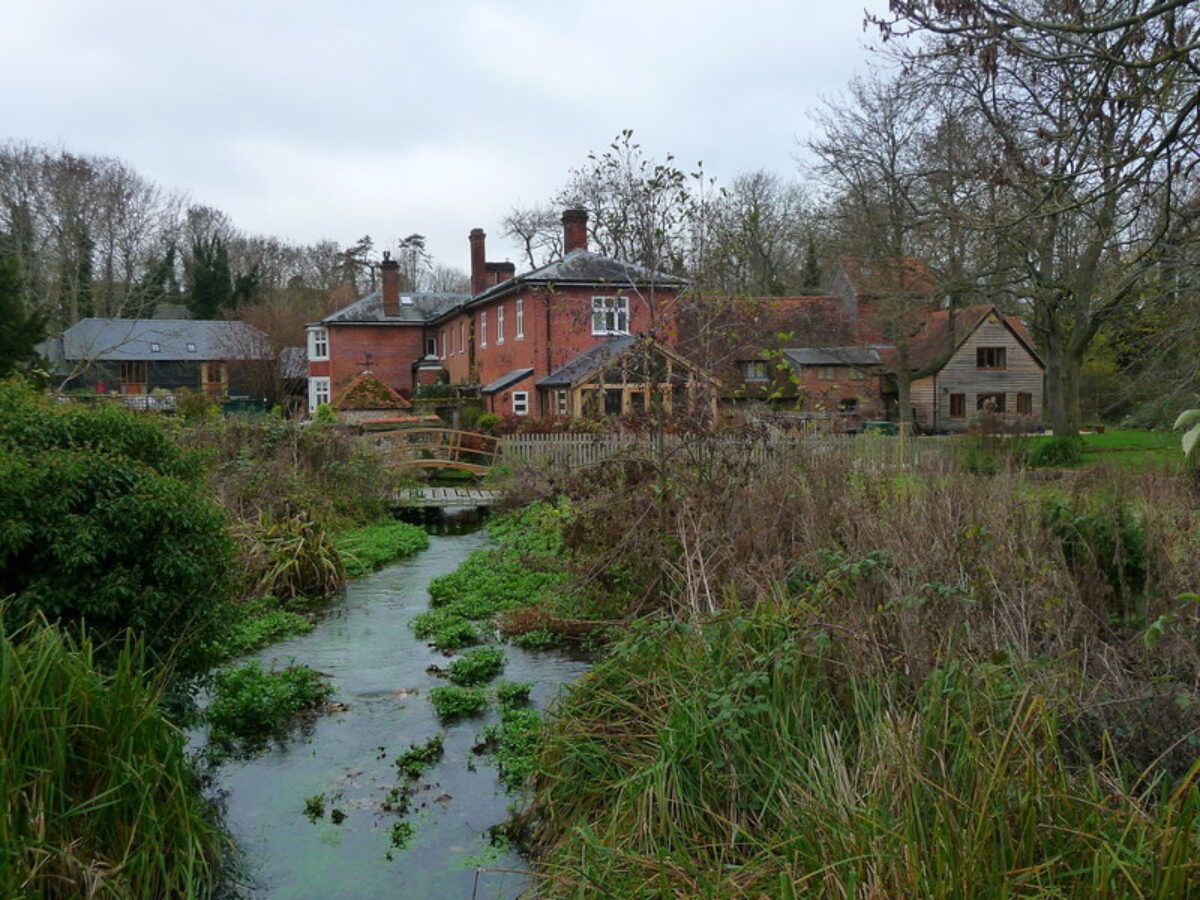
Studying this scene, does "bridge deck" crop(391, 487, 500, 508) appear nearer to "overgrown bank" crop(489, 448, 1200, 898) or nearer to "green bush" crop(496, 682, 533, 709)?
"green bush" crop(496, 682, 533, 709)

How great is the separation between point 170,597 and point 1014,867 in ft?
15.5

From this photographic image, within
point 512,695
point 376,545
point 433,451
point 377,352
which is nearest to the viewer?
point 512,695

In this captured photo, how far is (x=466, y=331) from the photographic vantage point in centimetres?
4747

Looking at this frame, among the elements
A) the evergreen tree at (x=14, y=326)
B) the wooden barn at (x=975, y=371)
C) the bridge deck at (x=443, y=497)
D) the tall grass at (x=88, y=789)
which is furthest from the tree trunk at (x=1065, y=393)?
the tall grass at (x=88, y=789)

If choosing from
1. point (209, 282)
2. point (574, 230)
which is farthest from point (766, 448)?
point (209, 282)

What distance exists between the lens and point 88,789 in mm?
4477

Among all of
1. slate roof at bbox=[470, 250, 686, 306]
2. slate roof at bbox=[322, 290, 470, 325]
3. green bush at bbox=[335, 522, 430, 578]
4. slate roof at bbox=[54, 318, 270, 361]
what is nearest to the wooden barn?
slate roof at bbox=[470, 250, 686, 306]

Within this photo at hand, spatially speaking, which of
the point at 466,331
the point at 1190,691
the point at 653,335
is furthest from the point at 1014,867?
the point at 466,331

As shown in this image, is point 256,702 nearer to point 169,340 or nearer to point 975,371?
point 975,371

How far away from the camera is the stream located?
5.15m

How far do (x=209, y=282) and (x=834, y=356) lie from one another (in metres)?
41.6

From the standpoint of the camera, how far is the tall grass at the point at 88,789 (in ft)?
13.0

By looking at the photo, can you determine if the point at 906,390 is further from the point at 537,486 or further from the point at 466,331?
the point at 537,486

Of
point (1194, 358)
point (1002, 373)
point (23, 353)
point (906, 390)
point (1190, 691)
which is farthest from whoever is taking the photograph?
point (1002, 373)
